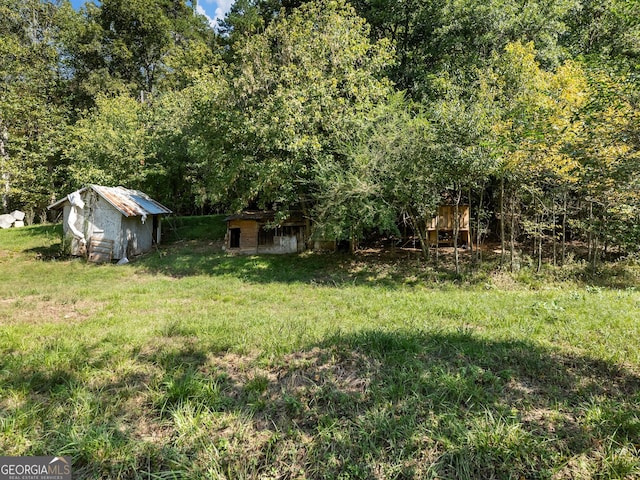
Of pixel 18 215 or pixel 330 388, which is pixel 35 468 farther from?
pixel 18 215

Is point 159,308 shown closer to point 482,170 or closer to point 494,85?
point 482,170

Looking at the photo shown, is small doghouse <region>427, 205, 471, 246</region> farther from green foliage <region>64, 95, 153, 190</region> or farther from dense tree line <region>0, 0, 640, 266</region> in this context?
green foliage <region>64, 95, 153, 190</region>

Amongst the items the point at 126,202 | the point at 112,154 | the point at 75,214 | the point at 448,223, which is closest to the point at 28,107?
the point at 112,154

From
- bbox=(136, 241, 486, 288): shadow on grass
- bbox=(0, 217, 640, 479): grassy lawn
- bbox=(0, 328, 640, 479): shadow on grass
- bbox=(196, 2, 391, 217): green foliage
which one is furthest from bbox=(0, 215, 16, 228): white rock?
bbox=(0, 328, 640, 479): shadow on grass

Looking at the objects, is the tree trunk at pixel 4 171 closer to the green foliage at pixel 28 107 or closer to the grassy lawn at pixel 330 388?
the green foliage at pixel 28 107

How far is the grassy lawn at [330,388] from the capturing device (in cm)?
243

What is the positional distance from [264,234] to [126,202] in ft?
20.7

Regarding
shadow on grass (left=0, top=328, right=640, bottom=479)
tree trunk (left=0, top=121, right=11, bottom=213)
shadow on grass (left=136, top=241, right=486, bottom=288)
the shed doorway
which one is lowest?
shadow on grass (left=0, top=328, right=640, bottom=479)

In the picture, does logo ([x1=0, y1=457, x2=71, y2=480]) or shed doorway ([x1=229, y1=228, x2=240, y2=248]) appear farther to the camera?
shed doorway ([x1=229, y1=228, x2=240, y2=248])

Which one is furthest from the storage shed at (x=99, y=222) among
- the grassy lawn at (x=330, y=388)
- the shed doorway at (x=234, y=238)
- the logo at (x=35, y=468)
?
the logo at (x=35, y=468)

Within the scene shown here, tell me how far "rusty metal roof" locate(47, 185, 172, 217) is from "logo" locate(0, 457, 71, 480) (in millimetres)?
12766

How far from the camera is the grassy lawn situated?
2432 mm

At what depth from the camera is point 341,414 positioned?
290 centimetres

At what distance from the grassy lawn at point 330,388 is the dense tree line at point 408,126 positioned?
2.68 meters
